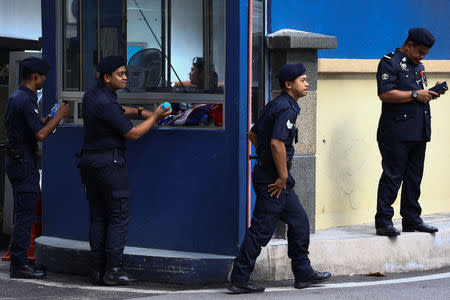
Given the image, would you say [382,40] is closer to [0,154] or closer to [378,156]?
[378,156]

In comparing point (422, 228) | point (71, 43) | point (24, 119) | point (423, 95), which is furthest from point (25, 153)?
point (422, 228)

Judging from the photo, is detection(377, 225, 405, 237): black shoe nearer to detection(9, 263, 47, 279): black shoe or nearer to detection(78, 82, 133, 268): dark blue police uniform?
detection(78, 82, 133, 268): dark blue police uniform

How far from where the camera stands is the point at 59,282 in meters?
7.75

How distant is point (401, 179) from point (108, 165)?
2626 millimetres

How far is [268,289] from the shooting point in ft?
23.8

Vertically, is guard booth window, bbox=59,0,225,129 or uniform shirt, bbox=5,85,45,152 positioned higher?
guard booth window, bbox=59,0,225,129

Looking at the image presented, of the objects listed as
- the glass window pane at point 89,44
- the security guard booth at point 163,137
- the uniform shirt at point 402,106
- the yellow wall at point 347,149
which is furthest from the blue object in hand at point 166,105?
the uniform shirt at point 402,106

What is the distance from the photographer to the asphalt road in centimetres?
696

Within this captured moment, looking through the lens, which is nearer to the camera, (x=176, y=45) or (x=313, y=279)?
(x=313, y=279)

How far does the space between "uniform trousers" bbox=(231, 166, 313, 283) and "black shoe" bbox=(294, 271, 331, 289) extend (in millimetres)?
188

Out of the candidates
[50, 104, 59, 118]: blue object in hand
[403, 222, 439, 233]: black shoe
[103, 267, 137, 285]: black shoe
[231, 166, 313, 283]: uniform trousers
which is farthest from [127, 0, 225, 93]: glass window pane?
[403, 222, 439, 233]: black shoe

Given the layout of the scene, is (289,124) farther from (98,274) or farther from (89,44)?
(89,44)

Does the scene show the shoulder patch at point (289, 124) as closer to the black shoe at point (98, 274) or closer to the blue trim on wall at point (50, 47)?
the black shoe at point (98, 274)

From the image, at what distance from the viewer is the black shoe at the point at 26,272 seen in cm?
780
